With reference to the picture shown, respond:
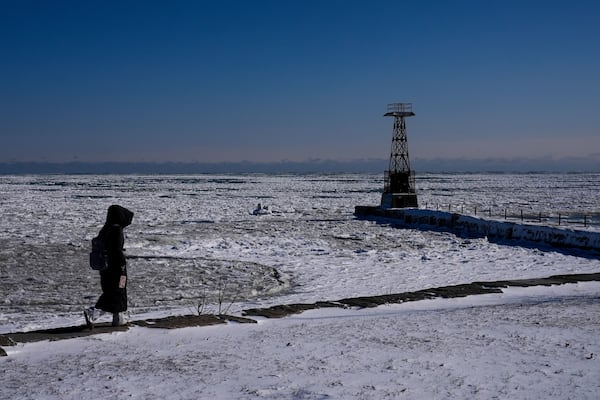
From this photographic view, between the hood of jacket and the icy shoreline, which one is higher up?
the hood of jacket

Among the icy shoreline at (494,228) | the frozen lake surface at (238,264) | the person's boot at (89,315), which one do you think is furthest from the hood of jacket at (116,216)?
the icy shoreline at (494,228)

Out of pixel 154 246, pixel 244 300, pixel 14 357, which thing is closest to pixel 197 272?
pixel 244 300

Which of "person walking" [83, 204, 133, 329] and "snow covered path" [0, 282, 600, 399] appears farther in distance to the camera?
"person walking" [83, 204, 133, 329]

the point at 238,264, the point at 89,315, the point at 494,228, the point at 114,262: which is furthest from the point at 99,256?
the point at 494,228

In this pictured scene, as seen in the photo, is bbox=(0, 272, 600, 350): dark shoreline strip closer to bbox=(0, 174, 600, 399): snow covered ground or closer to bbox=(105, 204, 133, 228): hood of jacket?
bbox=(0, 174, 600, 399): snow covered ground

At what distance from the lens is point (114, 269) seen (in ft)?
20.3

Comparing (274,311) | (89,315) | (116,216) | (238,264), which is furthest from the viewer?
(238,264)

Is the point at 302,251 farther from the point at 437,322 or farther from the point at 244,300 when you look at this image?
the point at 437,322

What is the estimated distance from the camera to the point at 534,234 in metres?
18.4

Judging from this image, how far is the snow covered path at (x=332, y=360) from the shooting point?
446cm

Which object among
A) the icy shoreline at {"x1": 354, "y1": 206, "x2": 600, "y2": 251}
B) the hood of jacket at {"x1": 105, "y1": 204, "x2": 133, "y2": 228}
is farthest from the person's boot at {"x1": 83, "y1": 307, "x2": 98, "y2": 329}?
the icy shoreline at {"x1": 354, "y1": 206, "x2": 600, "y2": 251}

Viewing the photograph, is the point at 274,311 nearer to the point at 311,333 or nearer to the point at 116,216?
the point at 311,333

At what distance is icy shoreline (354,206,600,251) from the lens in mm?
16688

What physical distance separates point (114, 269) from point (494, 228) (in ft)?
53.7
